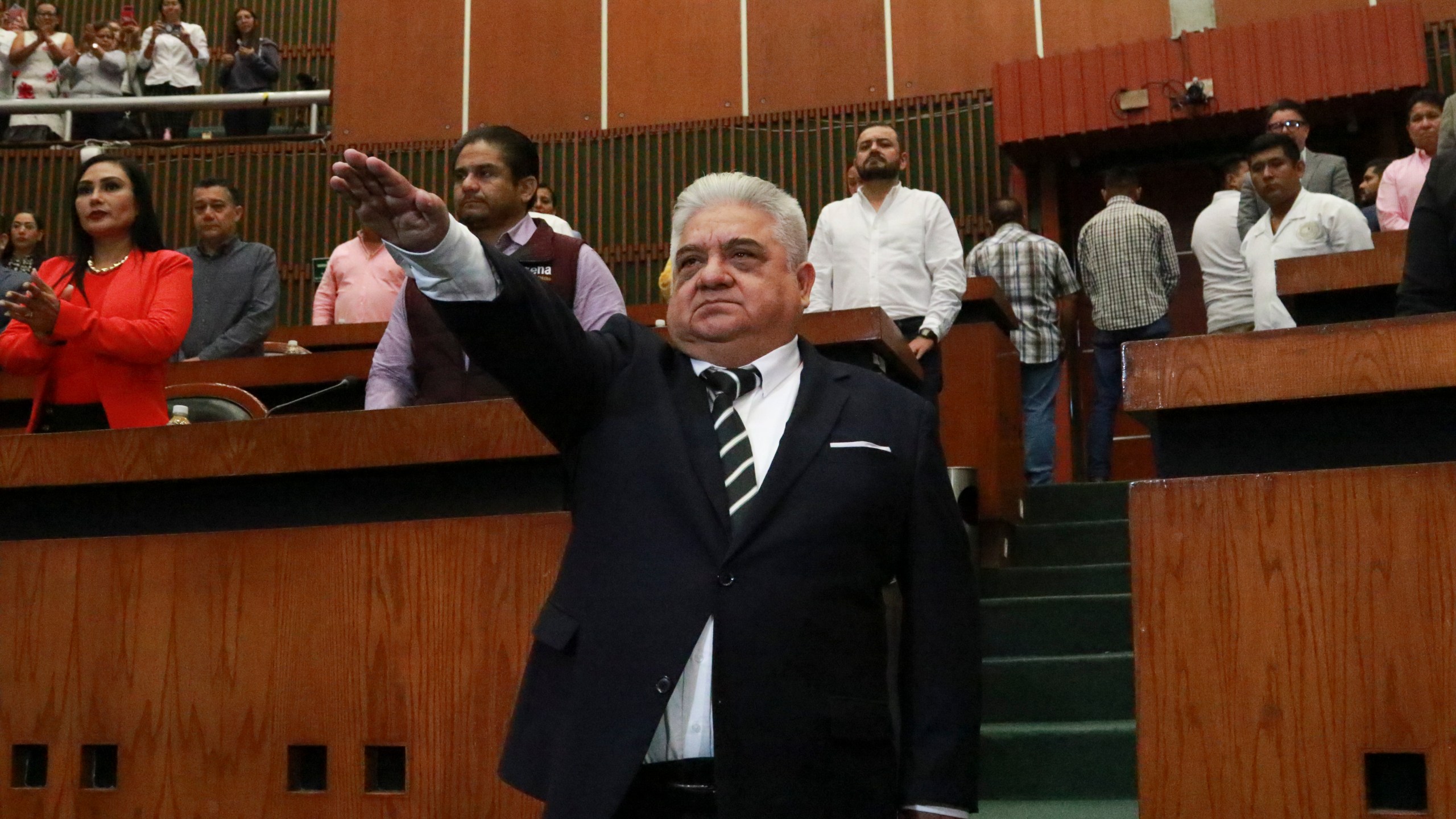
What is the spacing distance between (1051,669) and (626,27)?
252 inches

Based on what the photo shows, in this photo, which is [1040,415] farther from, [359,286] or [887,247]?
[359,286]

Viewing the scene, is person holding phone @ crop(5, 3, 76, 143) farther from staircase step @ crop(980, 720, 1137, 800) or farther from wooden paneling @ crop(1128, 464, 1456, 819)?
wooden paneling @ crop(1128, 464, 1456, 819)

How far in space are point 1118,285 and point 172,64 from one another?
6077 mm

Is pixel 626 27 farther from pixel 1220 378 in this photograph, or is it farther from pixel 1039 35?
pixel 1220 378

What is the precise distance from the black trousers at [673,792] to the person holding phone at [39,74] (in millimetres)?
8602

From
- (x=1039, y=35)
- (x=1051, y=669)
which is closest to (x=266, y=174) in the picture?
(x=1039, y=35)

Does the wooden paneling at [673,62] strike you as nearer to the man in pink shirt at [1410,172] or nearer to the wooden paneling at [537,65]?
the wooden paneling at [537,65]

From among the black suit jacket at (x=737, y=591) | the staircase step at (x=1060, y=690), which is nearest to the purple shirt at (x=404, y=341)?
the black suit jacket at (x=737, y=591)

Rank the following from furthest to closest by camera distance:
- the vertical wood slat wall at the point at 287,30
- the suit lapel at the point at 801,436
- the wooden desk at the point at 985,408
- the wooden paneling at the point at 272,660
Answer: the vertical wood slat wall at the point at 287,30 < the wooden desk at the point at 985,408 < the wooden paneling at the point at 272,660 < the suit lapel at the point at 801,436

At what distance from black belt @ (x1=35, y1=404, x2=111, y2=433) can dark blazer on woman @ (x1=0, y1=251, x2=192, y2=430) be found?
17mm

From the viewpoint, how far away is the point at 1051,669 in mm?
3273

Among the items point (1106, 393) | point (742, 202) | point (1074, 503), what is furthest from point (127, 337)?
point (1106, 393)

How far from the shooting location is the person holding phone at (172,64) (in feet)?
29.7

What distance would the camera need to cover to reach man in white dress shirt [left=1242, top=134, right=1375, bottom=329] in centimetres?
419
